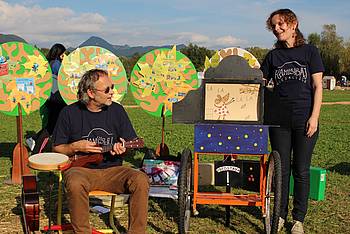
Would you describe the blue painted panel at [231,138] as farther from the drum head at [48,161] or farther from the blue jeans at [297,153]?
the drum head at [48,161]

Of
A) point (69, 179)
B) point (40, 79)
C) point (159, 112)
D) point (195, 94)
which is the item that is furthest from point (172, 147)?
point (69, 179)

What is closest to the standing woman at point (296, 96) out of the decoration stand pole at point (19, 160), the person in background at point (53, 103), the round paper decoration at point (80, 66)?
the round paper decoration at point (80, 66)

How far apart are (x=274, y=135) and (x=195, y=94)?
81cm

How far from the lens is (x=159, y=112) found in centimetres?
649

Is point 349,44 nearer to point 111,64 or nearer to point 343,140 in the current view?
point 343,140

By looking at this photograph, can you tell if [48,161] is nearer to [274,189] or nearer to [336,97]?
[274,189]

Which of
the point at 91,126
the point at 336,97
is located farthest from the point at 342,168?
the point at 336,97

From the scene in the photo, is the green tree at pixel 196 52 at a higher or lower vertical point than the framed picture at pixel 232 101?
higher

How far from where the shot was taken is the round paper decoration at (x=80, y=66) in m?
6.16

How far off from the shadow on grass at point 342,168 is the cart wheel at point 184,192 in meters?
3.51

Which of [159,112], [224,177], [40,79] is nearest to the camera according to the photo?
[224,177]

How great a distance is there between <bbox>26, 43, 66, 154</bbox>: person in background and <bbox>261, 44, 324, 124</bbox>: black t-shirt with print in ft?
12.6

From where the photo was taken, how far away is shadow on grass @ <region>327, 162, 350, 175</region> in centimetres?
696

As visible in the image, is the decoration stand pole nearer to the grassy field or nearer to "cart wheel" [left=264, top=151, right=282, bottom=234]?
Result: the grassy field
